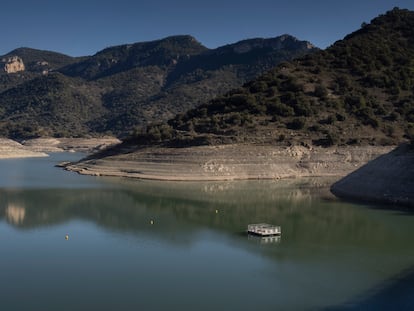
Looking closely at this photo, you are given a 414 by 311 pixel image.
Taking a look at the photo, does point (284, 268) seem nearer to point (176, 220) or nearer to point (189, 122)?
point (176, 220)

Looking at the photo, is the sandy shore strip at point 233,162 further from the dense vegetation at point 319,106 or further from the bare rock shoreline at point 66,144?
the bare rock shoreline at point 66,144

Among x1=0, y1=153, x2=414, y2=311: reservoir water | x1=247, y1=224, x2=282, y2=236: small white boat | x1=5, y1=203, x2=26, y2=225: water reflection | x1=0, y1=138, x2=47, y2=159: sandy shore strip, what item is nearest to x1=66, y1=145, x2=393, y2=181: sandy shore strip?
x1=0, y1=153, x2=414, y2=311: reservoir water

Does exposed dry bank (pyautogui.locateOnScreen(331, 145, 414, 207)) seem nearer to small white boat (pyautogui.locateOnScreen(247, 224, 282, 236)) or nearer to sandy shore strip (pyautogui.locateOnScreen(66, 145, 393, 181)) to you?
sandy shore strip (pyautogui.locateOnScreen(66, 145, 393, 181))

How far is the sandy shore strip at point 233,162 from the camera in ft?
250

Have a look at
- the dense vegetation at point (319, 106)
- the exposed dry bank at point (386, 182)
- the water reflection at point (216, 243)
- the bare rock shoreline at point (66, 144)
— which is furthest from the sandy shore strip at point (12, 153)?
the exposed dry bank at point (386, 182)

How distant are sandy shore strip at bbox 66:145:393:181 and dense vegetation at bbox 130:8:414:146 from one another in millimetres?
2297

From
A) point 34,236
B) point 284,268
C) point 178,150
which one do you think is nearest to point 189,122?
point 178,150

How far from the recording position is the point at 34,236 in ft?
125

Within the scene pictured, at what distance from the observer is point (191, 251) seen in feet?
111

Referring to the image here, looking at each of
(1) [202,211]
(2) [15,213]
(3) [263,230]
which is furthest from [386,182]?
(2) [15,213]

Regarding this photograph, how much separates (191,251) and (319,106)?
65732 millimetres

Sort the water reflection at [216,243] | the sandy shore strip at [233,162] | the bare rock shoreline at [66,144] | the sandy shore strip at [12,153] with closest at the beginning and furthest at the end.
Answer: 1. the water reflection at [216,243]
2. the sandy shore strip at [233,162]
3. the sandy shore strip at [12,153]
4. the bare rock shoreline at [66,144]

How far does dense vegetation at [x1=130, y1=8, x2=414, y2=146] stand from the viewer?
85.7 m

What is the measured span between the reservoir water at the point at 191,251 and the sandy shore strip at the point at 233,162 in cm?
1465
